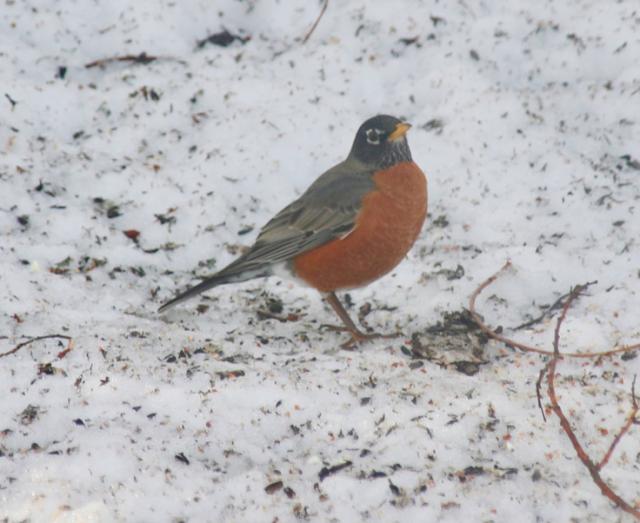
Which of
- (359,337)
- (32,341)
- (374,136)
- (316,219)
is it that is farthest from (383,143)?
(32,341)

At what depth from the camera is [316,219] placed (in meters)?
5.29

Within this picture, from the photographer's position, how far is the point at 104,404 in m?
3.86

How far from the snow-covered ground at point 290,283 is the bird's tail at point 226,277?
0.13 m

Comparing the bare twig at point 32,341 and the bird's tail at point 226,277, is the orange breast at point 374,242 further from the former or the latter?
the bare twig at point 32,341

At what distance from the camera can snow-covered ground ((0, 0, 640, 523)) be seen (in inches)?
137

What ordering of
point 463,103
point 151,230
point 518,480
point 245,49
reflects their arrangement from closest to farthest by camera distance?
point 518,480 < point 151,230 < point 463,103 < point 245,49

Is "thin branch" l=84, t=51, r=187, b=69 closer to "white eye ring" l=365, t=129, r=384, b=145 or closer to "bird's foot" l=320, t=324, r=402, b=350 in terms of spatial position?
"white eye ring" l=365, t=129, r=384, b=145

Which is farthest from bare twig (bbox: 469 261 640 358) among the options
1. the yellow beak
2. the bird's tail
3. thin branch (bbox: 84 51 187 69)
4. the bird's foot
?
thin branch (bbox: 84 51 187 69)

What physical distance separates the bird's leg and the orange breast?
4.0 inches

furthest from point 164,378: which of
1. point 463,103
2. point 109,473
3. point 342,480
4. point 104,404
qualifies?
point 463,103

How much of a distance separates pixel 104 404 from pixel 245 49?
392cm

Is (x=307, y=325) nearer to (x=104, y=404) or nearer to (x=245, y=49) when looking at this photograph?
(x=104, y=404)

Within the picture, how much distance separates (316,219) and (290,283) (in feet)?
2.19

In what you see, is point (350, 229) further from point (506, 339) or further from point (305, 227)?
point (506, 339)
